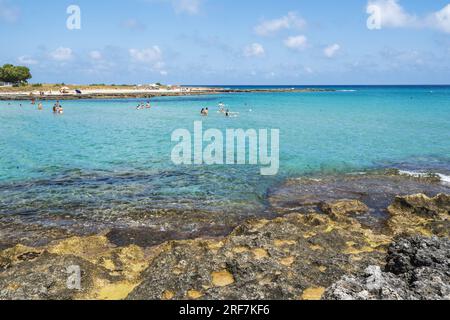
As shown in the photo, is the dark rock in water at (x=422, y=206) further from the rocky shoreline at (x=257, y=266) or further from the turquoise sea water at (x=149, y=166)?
the turquoise sea water at (x=149, y=166)

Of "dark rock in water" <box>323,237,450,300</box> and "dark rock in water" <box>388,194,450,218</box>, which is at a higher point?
"dark rock in water" <box>323,237,450,300</box>

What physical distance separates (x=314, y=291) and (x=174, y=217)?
322 inches

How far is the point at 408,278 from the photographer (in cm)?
760

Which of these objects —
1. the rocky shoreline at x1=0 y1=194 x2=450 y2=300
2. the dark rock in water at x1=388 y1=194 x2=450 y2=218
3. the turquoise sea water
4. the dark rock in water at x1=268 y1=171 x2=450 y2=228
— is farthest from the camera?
the turquoise sea water

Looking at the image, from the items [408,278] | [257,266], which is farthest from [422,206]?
[257,266]

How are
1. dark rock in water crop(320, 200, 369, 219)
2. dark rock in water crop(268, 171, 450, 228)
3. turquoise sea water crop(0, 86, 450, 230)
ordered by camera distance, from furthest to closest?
turquoise sea water crop(0, 86, 450, 230), dark rock in water crop(268, 171, 450, 228), dark rock in water crop(320, 200, 369, 219)

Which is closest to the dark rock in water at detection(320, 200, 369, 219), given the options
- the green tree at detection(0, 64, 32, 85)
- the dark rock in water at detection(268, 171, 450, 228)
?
the dark rock in water at detection(268, 171, 450, 228)

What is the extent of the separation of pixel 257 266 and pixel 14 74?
149 meters

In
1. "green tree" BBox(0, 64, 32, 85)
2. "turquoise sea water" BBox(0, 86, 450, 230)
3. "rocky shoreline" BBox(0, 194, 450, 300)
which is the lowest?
"rocky shoreline" BBox(0, 194, 450, 300)

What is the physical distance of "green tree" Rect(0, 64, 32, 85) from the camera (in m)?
128

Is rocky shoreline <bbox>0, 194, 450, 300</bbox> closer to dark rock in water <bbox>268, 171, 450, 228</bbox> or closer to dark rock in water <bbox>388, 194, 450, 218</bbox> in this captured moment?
dark rock in water <bbox>388, 194, 450, 218</bbox>

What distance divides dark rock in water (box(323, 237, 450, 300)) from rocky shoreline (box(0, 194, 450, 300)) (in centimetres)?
2

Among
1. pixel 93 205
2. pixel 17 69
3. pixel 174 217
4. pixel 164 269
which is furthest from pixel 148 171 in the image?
pixel 17 69

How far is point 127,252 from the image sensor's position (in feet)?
37.2
